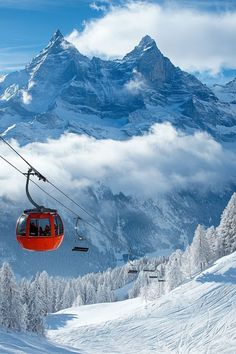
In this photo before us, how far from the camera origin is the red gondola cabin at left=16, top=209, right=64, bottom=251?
26.0 m

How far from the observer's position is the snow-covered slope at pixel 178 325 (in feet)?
219

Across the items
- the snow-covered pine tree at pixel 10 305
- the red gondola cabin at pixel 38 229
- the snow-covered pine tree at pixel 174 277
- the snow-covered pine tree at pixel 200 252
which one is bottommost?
the red gondola cabin at pixel 38 229

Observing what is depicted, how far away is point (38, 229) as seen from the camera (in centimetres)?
2608

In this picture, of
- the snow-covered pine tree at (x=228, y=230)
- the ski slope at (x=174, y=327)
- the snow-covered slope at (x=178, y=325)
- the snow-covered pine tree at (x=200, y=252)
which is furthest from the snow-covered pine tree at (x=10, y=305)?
the snow-covered pine tree at (x=228, y=230)

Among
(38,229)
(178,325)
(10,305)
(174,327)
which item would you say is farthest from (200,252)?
(38,229)

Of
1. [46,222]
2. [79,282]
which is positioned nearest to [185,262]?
[79,282]

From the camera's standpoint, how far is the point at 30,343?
5422cm

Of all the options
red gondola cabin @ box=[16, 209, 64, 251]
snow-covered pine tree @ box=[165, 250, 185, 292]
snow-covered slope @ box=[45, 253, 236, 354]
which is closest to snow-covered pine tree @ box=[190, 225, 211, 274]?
snow-covered pine tree @ box=[165, 250, 185, 292]

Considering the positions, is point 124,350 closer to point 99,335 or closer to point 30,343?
point 99,335

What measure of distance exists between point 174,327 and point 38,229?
50.5 m

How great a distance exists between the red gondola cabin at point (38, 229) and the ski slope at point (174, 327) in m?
30.9

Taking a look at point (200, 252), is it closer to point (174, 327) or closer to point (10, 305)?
point (174, 327)

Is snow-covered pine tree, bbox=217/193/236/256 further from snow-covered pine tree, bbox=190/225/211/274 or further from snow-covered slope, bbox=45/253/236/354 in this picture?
snow-covered slope, bbox=45/253/236/354

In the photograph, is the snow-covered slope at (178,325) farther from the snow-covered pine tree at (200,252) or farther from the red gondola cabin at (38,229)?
the red gondola cabin at (38,229)
